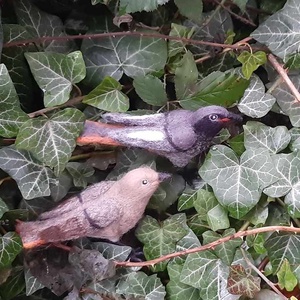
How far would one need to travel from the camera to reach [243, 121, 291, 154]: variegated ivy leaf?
77 cm

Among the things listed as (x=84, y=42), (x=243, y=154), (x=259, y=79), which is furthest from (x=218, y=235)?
(x=84, y=42)

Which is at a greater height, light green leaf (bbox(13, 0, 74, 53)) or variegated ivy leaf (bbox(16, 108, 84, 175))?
light green leaf (bbox(13, 0, 74, 53))

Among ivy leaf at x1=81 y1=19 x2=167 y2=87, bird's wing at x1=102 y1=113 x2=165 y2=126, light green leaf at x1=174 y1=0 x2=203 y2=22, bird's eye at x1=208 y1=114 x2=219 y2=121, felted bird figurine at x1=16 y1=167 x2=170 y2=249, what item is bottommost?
felted bird figurine at x1=16 y1=167 x2=170 y2=249

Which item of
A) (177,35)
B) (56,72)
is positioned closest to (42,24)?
(56,72)

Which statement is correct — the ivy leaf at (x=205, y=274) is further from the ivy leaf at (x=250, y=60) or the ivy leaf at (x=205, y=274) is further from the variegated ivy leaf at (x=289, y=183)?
the ivy leaf at (x=250, y=60)

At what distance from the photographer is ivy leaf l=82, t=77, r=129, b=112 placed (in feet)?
2.47

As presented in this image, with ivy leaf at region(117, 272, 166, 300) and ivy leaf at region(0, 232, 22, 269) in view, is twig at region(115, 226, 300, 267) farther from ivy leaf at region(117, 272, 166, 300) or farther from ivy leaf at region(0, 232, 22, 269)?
ivy leaf at region(0, 232, 22, 269)

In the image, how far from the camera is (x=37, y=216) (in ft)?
2.51

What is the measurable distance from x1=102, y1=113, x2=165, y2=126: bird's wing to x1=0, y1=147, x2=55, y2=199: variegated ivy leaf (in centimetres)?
11

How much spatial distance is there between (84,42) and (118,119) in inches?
5.7

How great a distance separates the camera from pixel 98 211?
72 centimetres

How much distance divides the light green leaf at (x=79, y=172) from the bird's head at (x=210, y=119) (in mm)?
162

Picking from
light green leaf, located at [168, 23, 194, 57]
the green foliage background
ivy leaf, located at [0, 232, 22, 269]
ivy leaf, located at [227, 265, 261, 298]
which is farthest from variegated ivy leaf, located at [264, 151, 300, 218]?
ivy leaf, located at [0, 232, 22, 269]

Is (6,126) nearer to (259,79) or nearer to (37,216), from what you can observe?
(37,216)
